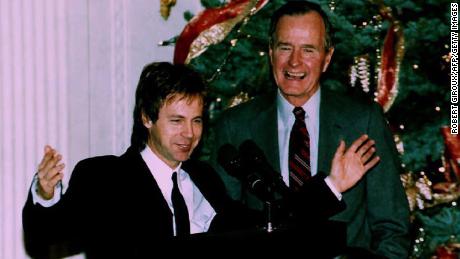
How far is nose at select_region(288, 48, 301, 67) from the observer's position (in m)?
3.12

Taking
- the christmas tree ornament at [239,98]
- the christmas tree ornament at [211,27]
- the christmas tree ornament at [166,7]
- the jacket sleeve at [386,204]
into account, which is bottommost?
the jacket sleeve at [386,204]

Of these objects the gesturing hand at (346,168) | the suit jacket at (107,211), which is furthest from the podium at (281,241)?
the gesturing hand at (346,168)

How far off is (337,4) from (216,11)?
0.55m

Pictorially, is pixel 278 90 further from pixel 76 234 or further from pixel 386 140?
pixel 76 234

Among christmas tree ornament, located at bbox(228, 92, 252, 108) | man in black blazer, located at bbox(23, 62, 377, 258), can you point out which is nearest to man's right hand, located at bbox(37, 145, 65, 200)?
man in black blazer, located at bbox(23, 62, 377, 258)

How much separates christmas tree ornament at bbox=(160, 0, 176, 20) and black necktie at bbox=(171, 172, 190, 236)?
175 centimetres

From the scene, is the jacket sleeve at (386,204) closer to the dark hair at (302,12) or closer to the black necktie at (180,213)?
the dark hair at (302,12)

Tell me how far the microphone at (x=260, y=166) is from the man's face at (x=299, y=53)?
927mm

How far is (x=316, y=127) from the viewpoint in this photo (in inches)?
125

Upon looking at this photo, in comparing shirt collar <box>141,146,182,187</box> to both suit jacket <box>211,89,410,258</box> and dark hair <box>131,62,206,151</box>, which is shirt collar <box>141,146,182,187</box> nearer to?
dark hair <box>131,62,206,151</box>

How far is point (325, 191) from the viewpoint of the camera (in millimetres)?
2529

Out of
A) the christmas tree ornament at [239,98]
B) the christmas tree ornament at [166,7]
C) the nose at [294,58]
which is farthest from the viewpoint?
the christmas tree ornament at [166,7]

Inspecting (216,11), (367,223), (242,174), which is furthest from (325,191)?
(216,11)

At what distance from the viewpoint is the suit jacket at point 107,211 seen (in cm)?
241
